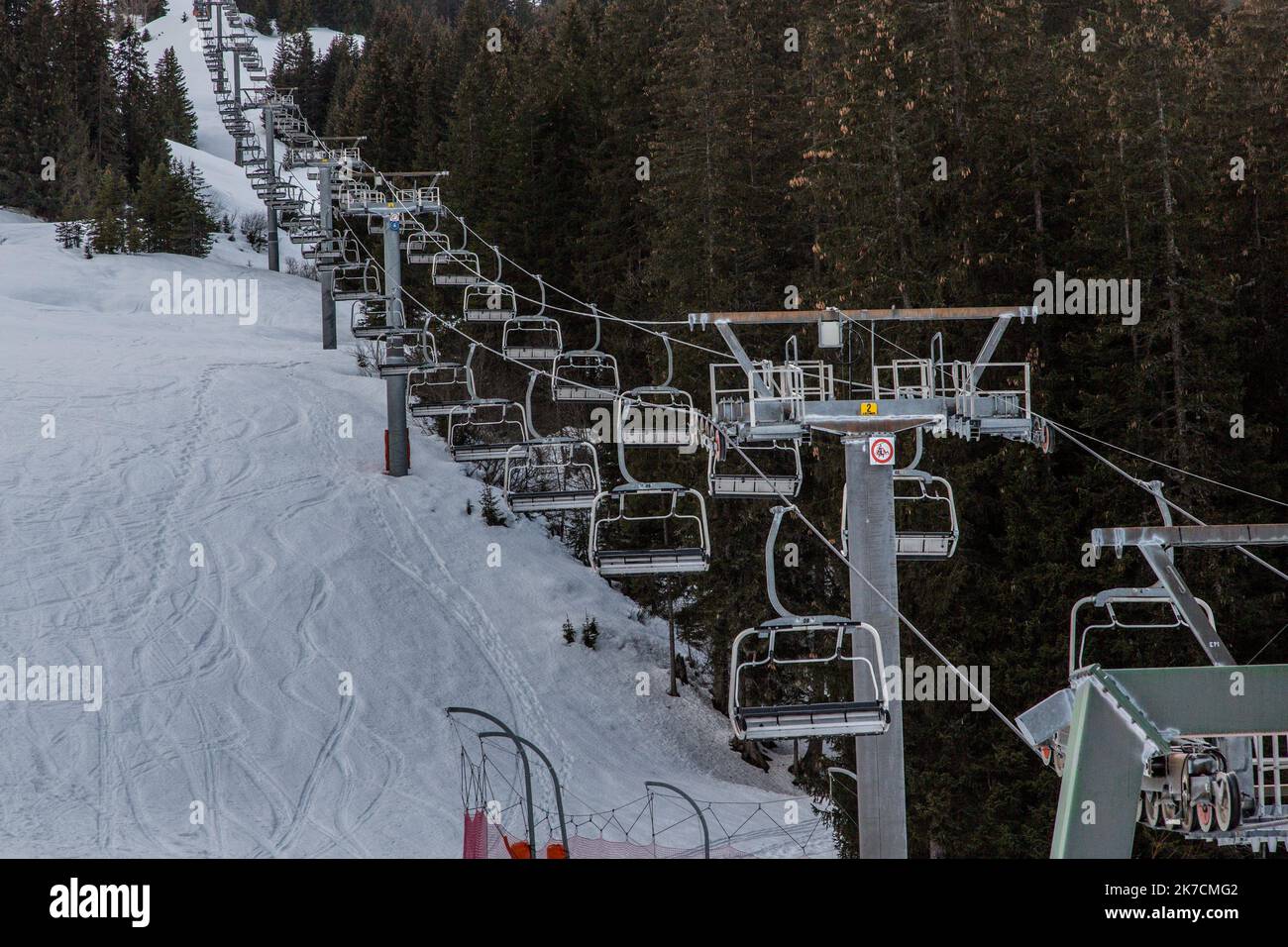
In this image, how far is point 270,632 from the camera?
2303 cm

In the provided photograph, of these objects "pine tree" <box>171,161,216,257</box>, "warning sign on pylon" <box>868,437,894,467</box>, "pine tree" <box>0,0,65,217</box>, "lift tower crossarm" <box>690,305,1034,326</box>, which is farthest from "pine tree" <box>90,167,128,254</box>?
"warning sign on pylon" <box>868,437,894,467</box>

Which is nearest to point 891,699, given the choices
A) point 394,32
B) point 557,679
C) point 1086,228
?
point 1086,228

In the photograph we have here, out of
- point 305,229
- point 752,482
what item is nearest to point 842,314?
point 752,482

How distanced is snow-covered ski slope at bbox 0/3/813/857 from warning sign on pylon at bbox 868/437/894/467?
904 centimetres

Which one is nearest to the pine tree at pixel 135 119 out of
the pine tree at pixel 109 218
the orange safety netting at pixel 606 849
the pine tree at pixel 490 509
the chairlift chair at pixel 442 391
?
the pine tree at pixel 109 218

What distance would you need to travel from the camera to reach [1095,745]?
5137mm

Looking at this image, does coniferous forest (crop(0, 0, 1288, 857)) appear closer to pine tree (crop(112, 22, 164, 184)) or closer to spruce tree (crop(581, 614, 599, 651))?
spruce tree (crop(581, 614, 599, 651))

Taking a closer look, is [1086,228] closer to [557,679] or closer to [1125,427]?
[1125,427]

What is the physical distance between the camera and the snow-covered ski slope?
Result: 18.5 meters

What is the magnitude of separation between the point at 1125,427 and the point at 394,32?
233ft

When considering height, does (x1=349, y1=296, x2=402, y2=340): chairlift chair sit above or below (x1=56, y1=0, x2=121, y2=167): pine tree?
below

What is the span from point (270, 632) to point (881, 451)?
1381 cm

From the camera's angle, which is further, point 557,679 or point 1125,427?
point 557,679

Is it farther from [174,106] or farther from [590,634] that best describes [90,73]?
[590,634]
